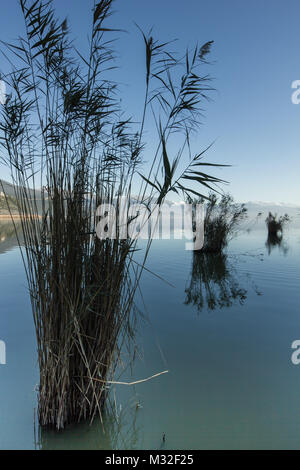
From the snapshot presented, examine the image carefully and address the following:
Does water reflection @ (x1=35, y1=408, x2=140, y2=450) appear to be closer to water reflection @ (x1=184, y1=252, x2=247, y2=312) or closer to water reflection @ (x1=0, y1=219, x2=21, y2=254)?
water reflection @ (x1=184, y1=252, x2=247, y2=312)

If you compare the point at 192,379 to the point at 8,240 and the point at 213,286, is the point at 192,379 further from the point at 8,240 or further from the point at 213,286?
the point at 8,240

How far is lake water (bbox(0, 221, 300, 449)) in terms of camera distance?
1641 mm

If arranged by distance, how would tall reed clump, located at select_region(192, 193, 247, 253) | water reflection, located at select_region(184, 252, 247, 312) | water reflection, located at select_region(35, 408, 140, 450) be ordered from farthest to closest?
tall reed clump, located at select_region(192, 193, 247, 253) < water reflection, located at select_region(184, 252, 247, 312) < water reflection, located at select_region(35, 408, 140, 450)

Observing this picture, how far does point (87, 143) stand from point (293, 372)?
1.92m

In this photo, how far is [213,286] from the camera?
15.3 ft

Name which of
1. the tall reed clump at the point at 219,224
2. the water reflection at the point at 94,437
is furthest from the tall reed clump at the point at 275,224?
the water reflection at the point at 94,437

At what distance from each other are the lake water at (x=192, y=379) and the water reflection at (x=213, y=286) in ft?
0.08

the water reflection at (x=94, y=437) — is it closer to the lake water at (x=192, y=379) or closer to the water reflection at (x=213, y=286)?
the lake water at (x=192, y=379)

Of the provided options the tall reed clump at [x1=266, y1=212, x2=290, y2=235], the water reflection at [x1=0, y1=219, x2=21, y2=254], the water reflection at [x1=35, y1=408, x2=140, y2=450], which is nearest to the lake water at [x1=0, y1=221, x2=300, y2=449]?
the water reflection at [x1=35, y1=408, x2=140, y2=450]

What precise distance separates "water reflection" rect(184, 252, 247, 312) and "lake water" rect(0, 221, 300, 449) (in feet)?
0.08

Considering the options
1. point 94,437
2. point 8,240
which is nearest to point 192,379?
point 94,437

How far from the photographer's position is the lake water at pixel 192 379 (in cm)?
164

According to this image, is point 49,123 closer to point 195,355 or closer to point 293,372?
point 195,355

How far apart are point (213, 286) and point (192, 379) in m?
2.62
